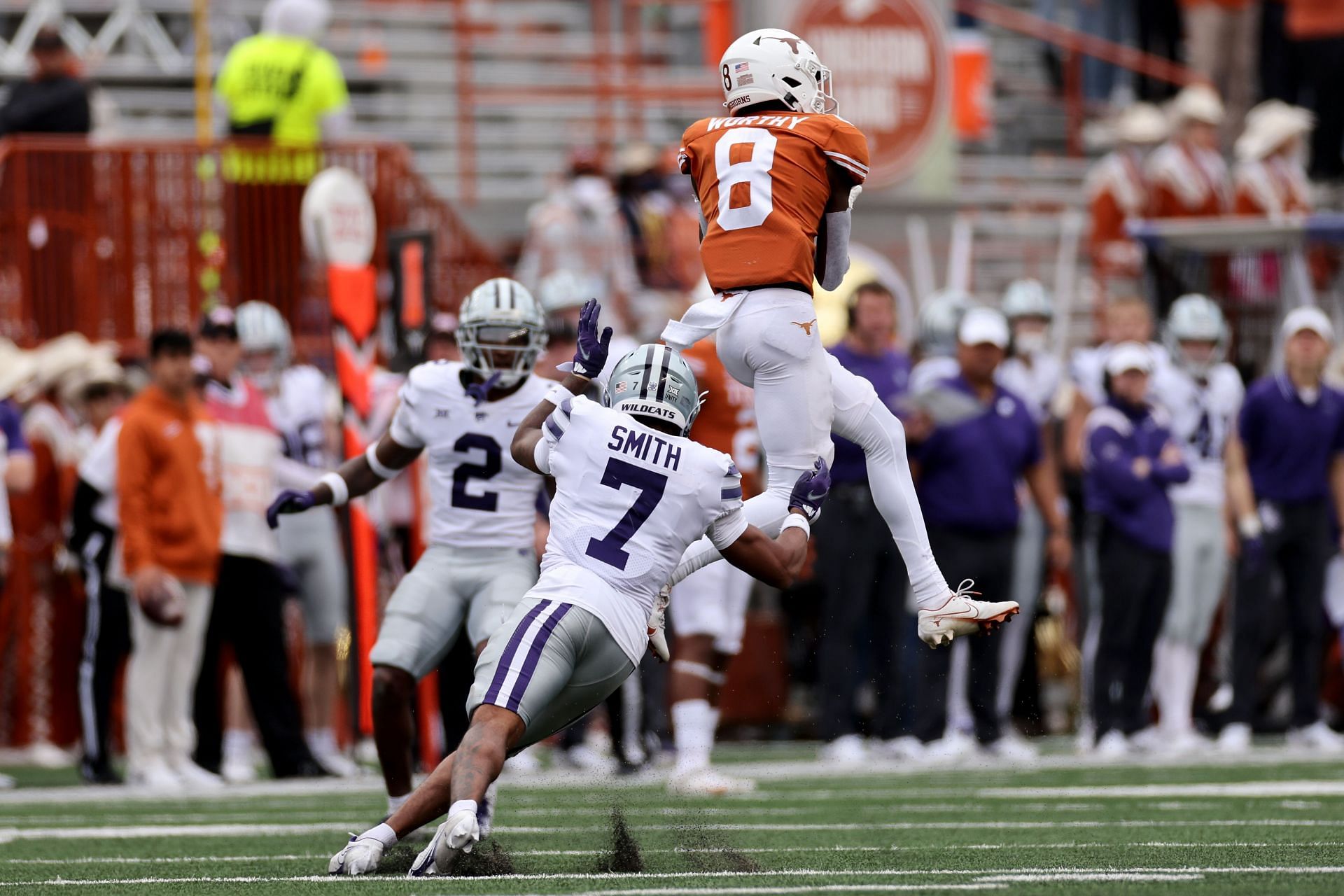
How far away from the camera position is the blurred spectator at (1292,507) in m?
12.6

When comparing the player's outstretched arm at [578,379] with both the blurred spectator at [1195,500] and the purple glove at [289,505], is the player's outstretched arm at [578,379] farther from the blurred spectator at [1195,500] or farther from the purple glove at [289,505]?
the blurred spectator at [1195,500]

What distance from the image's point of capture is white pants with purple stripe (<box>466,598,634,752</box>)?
6.90m

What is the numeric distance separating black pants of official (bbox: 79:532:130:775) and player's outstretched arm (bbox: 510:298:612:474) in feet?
15.4

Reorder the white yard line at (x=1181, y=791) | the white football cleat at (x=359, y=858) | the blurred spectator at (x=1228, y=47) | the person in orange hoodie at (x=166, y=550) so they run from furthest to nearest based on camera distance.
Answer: the blurred spectator at (x=1228, y=47)
the person in orange hoodie at (x=166, y=550)
the white yard line at (x=1181, y=791)
the white football cleat at (x=359, y=858)

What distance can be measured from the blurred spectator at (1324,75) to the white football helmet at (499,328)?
1134 cm

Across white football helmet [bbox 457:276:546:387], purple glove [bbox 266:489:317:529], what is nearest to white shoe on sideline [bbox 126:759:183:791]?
purple glove [bbox 266:489:317:529]

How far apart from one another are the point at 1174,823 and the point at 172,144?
25.9 ft

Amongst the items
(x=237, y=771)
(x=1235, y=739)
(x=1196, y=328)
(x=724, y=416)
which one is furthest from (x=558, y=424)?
(x=1196, y=328)

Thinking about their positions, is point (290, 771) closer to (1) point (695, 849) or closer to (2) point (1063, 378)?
(1) point (695, 849)

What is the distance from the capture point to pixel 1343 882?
20.6 feet

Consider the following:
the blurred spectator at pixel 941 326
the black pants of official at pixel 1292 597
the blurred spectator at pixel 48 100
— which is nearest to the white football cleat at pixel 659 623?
the blurred spectator at pixel 941 326

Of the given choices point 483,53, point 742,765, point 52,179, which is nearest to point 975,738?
point 742,765

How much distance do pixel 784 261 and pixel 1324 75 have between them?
11709 millimetres

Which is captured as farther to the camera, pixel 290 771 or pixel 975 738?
pixel 975 738
